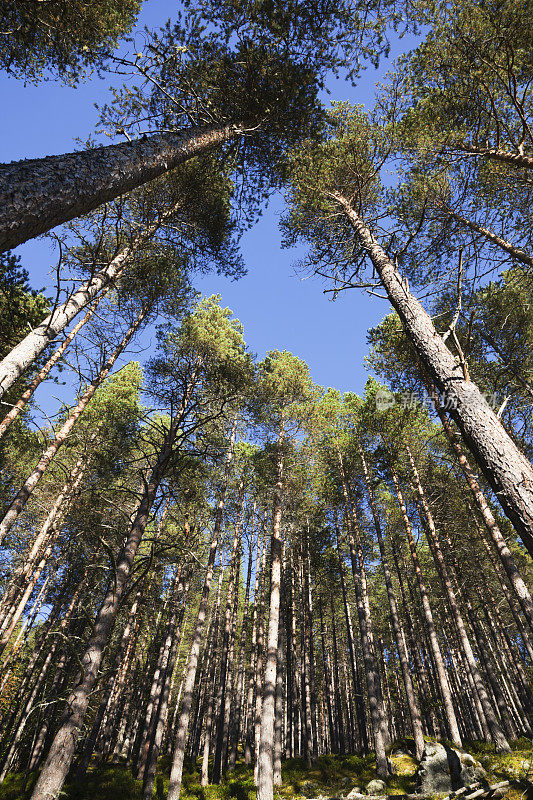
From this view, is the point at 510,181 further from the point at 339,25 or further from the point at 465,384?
the point at 465,384

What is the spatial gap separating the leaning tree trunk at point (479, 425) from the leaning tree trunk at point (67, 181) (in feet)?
13.8

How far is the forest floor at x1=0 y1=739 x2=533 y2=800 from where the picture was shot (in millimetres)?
9412

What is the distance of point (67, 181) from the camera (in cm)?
361

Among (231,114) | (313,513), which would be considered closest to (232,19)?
(231,114)

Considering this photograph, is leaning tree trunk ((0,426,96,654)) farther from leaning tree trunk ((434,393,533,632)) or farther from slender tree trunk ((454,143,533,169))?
slender tree trunk ((454,143,533,169))

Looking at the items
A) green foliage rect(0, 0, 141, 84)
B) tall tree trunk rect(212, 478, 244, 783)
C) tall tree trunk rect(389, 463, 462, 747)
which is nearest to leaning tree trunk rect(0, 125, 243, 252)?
green foliage rect(0, 0, 141, 84)

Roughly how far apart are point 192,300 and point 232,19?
637 cm

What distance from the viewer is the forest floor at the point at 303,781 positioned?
9412 millimetres

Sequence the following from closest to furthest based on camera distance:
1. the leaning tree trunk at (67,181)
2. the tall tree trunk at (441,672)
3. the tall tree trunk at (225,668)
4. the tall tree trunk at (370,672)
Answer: the leaning tree trunk at (67,181) < the tall tree trunk at (441,672) < the tall tree trunk at (370,672) < the tall tree trunk at (225,668)

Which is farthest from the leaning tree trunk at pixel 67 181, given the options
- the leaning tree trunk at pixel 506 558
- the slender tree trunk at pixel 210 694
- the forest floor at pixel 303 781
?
the slender tree trunk at pixel 210 694

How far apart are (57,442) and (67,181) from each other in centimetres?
727

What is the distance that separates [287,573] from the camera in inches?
853

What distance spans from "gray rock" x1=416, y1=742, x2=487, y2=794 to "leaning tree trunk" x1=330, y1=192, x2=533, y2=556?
8.74 meters

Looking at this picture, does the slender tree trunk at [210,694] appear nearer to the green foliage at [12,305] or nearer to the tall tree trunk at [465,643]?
the tall tree trunk at [465,643]
